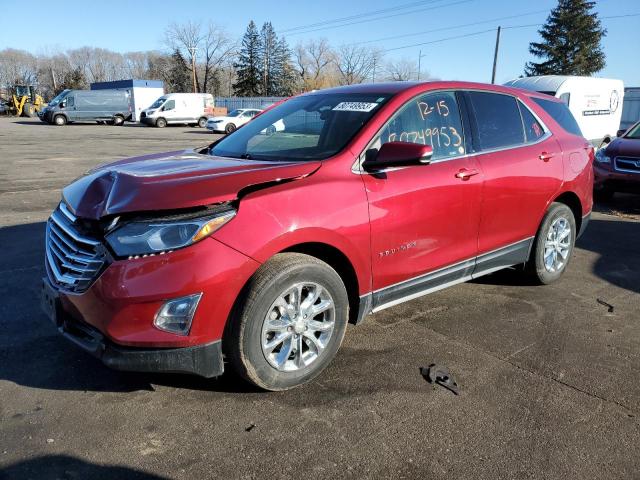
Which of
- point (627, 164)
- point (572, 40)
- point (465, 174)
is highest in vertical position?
point (572, 40)

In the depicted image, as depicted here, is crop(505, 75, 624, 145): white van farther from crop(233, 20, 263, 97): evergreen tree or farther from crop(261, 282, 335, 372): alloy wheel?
crop(233, 20, 263, 97): evergreen tree

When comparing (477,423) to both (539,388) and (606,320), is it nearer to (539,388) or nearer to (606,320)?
(539,388)

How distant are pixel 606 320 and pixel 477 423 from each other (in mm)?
2090

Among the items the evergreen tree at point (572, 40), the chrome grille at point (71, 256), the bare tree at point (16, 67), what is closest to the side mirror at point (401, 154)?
the chrome grille at point (71, 256)

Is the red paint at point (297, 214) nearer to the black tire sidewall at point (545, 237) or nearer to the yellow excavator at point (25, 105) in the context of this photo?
the black tire sidewall at point (545, 237)

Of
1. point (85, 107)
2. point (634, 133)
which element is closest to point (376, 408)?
point (634, 133)

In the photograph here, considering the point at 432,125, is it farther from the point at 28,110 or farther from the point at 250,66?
the point at 250,66

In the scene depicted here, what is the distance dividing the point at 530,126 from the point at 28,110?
188 ft

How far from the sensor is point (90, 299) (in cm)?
263

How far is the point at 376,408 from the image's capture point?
2934 mm

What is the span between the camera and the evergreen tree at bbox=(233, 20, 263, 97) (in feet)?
278

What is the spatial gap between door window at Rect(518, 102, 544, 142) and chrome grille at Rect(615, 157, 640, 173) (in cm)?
525

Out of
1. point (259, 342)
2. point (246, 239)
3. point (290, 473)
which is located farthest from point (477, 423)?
point (246, 239)

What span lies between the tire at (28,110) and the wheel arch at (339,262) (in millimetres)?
57649
